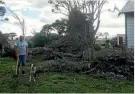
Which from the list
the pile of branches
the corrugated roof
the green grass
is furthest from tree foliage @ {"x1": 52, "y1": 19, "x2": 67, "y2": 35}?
the green grass

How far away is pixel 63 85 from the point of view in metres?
10.3

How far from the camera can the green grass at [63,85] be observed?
9.48m

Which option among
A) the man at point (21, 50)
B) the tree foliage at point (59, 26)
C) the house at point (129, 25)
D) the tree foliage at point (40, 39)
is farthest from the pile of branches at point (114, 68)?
the tree foliage at point (59, 26)

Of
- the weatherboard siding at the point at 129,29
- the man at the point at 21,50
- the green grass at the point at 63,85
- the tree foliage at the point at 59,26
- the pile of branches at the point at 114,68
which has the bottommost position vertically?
the green grass at the point at 63,85

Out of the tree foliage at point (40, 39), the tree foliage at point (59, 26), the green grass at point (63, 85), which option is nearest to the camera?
the green grass at point (63, 85)

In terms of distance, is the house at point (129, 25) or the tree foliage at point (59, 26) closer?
the house at point (129, 25)

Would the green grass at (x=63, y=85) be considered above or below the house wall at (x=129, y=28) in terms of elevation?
below

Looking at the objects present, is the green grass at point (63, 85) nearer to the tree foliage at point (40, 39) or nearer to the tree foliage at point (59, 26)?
the tree foliage at point (40, 39)

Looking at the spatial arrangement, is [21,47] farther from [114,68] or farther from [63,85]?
[114,68]

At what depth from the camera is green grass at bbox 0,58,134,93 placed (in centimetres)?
948

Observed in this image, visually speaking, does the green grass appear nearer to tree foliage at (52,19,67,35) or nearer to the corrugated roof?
the corrugated roof

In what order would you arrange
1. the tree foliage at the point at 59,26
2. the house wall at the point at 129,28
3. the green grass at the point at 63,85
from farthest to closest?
the tree foliage at the point at 59,26, the house wall at the point at 129,28, the green grass at the point at 63,85

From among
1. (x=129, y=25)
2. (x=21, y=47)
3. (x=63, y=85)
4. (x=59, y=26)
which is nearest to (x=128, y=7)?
(x=129, y=25)

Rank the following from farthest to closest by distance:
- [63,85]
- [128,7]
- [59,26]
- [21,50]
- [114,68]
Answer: [59,26], [128,7], [114,68], [21,50], [63,85]
